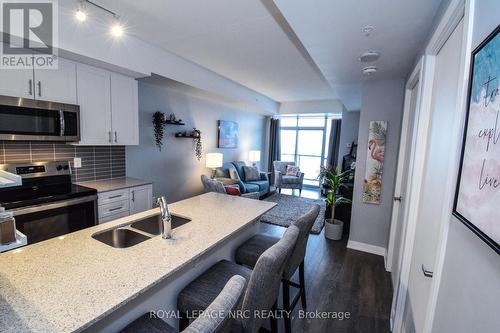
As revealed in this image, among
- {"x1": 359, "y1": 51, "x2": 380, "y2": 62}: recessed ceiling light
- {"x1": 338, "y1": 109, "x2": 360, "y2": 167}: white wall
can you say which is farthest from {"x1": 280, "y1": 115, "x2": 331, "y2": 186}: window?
{"x1": 359, "y1": 51, "x2": 380, "y2": 62}: recessed ceiling light

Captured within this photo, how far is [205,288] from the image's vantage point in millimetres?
1422

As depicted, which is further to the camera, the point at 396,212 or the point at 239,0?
the point at 396,212

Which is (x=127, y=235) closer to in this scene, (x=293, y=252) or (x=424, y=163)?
(x=293, y=252)

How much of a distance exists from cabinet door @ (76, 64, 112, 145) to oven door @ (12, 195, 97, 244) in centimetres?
71

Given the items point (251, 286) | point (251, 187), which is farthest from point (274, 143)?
point (251, 286)

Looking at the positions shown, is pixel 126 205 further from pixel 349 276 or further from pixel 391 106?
pixel 391 106

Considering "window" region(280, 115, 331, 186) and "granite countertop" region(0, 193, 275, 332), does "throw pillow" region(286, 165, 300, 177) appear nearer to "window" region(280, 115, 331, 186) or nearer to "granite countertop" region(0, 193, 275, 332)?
"window" region(280, 115, 331, 186)

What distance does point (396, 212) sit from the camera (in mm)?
2723

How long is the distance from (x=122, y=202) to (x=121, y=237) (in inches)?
53.3

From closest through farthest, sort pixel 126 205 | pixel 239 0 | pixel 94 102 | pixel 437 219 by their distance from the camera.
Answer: pixel 437 219 < pixel 239 0 < pixel 94 102 < pixel 126 205

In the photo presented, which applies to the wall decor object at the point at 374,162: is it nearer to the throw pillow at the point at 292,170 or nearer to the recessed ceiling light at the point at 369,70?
the recessed ceiling light at the point at 369,70

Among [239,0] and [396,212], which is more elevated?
[239,0]

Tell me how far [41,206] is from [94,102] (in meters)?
1.23

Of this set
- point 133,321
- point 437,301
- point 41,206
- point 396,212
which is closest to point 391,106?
point 396,212
